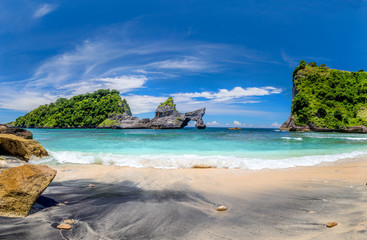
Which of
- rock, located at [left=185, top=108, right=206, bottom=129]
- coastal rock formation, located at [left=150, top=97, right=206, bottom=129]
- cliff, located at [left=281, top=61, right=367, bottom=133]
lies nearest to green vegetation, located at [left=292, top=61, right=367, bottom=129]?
cliff, located at [left=281, top=61, right=367, bottom=133]

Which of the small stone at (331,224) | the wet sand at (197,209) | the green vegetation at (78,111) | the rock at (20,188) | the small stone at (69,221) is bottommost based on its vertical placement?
the wet sand at (197,209)

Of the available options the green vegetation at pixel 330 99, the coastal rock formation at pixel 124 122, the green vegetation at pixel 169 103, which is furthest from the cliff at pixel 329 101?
the coastal rock formation at pixel 124 122

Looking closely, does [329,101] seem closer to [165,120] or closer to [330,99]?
[330,99]

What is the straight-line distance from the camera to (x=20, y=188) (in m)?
3.04

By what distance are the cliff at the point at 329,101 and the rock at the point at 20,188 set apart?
6720 centimetres

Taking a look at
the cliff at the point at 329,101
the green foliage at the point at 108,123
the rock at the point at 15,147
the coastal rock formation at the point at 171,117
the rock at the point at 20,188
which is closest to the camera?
the rock at the point at 20,188

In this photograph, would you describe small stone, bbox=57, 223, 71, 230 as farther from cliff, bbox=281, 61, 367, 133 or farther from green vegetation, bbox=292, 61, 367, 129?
green vegetation, bbox=292, 61, 367, 129

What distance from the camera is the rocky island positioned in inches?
3797

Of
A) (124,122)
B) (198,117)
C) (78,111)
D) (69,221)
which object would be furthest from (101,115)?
(69,221)

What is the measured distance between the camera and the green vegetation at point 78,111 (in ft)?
364

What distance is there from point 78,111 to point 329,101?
413 ft

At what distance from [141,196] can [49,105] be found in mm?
161146

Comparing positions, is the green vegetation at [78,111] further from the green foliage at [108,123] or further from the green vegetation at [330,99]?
the green vegetation at [330,99]

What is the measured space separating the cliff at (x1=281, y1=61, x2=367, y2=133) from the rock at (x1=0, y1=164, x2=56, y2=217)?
67.2 m
